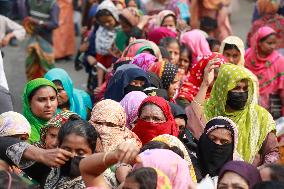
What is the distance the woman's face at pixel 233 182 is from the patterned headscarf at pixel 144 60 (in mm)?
3254

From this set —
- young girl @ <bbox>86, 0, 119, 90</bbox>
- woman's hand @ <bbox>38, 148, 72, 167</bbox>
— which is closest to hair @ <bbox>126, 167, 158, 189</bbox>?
woman's hand @ <bbox>38, 148, 72, 167</bbox>

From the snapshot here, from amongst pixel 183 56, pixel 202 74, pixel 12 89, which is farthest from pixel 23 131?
pixel 12 89

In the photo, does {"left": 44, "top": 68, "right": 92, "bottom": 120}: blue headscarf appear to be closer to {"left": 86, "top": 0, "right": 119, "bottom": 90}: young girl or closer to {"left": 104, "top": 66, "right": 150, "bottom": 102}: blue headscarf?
{"left": 104, "top": 66, "right": 150, "bottom": 102}: blue headscarf

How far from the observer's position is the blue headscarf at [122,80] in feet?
25.5

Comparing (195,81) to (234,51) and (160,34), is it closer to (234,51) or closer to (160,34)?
(234,51)

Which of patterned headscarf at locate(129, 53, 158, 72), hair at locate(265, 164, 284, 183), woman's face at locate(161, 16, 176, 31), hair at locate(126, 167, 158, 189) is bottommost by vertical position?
woman's face at locate(161, 16, 176, 31)

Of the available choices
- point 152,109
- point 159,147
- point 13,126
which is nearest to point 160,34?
point 152,109

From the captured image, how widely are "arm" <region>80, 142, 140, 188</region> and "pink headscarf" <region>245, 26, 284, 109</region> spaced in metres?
4.62

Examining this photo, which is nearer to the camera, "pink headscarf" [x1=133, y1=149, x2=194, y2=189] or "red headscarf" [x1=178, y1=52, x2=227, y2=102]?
"pink headscarf" [x1=133, y1=149, x2=194, y2=189]

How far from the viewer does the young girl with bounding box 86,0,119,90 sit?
10.7 meters

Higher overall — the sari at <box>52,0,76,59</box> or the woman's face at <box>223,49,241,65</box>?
the woman's face at <box>223,49,241,65</box>

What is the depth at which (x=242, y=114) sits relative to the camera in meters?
6.98

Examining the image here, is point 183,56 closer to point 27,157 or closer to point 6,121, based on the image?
point 6,121

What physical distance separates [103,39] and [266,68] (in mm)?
2096
